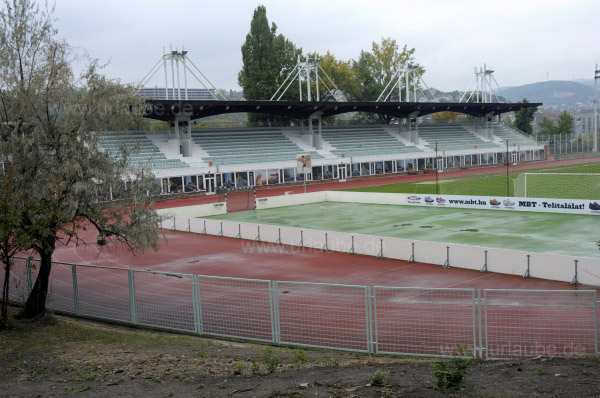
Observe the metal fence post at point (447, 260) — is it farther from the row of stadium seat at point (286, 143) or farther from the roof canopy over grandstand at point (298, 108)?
the row of stadium seat at point (286, 143)

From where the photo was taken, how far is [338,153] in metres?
72.0

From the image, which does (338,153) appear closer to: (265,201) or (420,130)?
(420,130)

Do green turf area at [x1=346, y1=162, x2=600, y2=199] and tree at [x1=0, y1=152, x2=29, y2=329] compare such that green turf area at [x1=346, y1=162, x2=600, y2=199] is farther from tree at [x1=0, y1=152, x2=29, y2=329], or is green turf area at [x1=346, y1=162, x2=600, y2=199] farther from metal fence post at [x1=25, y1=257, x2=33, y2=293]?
tree at [x1=0, y1=152, x2=29, y2=329]

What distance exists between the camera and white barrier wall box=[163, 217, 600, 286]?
63.4 feet

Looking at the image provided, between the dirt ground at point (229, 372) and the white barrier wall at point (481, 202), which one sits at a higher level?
the dirt ground at point (229, 372)

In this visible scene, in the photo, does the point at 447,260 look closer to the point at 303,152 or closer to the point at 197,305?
the point at 197,305

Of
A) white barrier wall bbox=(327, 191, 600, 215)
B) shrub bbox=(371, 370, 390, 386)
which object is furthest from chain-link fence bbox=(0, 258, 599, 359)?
white barrier wall bbox=(327, 191, 600, 215)

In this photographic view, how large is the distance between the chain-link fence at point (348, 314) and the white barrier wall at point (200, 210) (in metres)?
20.8

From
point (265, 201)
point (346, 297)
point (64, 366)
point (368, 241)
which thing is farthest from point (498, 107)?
point (64, 366)

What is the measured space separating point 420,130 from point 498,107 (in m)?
13.0

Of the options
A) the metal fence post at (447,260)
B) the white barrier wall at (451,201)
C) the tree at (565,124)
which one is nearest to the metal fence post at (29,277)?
the metal fence post at (447,260)

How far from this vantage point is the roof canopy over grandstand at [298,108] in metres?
59.7

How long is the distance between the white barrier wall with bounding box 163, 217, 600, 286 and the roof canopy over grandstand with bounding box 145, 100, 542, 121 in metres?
21.2

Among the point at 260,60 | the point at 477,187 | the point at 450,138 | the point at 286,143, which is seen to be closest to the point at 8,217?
the point at 477,187
